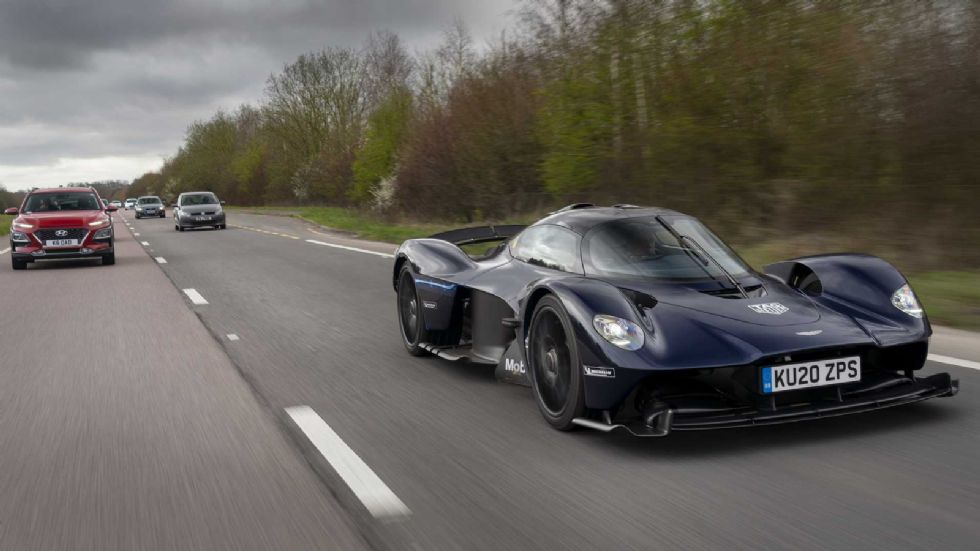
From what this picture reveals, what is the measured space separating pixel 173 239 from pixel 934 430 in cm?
2753

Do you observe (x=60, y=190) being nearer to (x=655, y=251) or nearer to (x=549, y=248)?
(x=549, y=248)

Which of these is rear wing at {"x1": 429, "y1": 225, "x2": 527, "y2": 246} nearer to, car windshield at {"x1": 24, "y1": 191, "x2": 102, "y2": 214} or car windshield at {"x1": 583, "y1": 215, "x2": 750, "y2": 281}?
car windshield at {"x1": 583, "y1": 215, "x2": 750, "y2": 281}

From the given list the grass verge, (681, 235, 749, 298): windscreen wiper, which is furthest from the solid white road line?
(681, 235, 749, 298): windscreen wiper

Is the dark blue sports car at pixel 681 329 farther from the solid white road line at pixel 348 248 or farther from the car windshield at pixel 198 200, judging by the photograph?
the car windshield at pixel 198 200

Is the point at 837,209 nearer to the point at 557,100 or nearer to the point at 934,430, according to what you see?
the point at 557,100

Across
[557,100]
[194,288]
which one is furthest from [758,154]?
[194,288]

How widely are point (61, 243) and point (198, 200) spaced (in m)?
18.7

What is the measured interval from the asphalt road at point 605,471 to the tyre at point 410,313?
28 cm

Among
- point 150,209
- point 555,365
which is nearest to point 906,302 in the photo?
point 555,365

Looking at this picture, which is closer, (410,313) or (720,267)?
(720,267)

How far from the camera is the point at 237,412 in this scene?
18.9 feet

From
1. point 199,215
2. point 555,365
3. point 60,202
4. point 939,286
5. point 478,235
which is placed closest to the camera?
point 555,365

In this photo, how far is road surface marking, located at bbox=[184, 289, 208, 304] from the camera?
11922mm

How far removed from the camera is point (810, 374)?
444 centimetres
